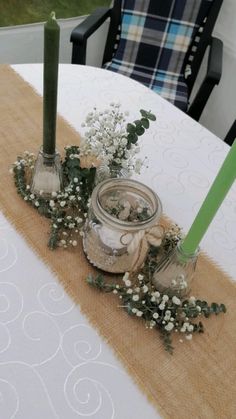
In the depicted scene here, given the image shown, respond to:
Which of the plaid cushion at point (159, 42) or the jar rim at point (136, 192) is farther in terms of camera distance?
the plaid cushion at point (159, 42)

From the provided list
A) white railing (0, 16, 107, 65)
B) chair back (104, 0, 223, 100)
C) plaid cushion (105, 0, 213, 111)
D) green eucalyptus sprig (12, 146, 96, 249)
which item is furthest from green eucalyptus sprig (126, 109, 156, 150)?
white railing (0, 16, 107, 65)

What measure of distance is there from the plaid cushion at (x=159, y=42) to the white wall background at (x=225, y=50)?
0.86 ft

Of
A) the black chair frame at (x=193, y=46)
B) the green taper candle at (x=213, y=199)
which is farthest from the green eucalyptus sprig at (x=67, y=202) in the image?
the black chair frame at (x=193, y=46)

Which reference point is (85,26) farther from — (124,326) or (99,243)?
(124,326)

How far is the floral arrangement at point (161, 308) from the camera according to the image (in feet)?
2.09

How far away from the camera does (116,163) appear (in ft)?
2.37

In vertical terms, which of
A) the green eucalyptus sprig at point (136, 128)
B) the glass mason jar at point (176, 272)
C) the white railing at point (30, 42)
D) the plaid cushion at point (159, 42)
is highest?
the green eucalyptus sprig at point (136, 128)

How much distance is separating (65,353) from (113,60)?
5.78ft

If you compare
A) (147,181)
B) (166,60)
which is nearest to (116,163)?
(147,181)

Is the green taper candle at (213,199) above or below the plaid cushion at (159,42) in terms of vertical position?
above

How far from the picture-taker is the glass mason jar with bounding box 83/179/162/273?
0.62 m

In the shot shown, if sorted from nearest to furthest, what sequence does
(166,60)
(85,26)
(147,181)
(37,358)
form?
(37,358), (147,181), (85,26), (166,60)

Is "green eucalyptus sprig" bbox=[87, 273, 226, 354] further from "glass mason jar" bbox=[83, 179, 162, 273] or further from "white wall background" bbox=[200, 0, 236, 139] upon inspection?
"white wall background" bbox=[200, 0, 236, 139]

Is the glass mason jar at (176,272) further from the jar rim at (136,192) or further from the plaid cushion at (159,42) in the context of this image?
the plaid cushion at (159,42)
